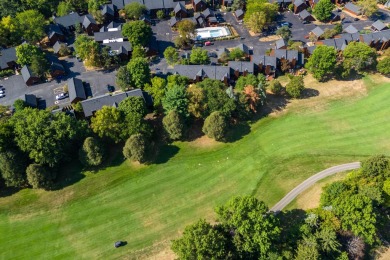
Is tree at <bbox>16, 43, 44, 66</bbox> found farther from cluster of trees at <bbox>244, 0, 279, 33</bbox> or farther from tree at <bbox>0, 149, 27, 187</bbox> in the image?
cluster of trees at <bbox>244, 0, 279, 33</bbox>

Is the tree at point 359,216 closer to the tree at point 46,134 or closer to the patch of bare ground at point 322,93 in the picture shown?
the patch of bare ground at point 322,93

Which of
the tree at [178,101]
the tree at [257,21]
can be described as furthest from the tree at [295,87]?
the tree at [257,21]

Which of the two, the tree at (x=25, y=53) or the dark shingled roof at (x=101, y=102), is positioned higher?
the tree at (x=25, y=53)

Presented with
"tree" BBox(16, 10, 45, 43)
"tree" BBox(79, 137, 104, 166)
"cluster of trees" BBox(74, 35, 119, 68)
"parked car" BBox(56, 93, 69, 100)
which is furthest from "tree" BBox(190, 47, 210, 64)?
"tree" BBox(16, 10, 45, 43)

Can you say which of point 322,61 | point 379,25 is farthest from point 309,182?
point 379,25

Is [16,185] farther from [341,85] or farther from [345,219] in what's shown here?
[341,85]

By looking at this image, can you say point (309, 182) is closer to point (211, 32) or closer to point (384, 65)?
point (384, 65)

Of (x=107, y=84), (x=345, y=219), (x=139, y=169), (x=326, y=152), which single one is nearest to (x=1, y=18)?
(x=107, y=84)
